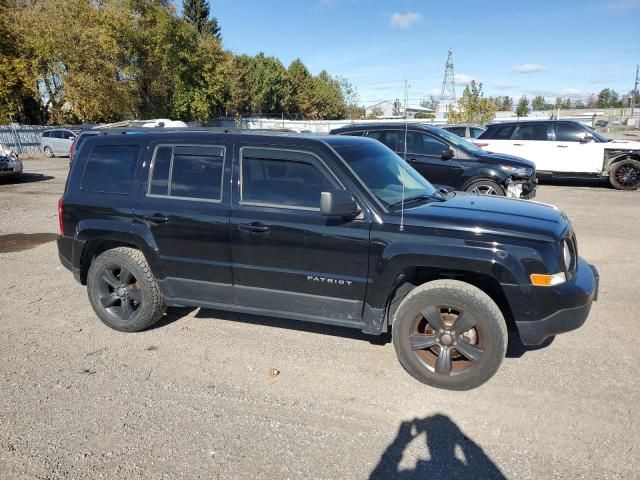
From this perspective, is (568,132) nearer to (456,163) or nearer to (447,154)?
(456,163)

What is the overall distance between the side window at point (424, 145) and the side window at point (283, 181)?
634 centimetres

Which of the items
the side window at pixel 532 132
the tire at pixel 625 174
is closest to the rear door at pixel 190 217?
the side window at pixel 532 132

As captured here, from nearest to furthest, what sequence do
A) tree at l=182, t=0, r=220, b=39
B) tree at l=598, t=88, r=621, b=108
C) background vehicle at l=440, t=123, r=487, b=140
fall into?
background vehicle at l=440, t=123, r=487, b=140 → tree at l=182, t=0, r=220, b=39 → tree at l=598, t=88, r=621, b=108

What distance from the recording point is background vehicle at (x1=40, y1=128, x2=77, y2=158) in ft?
82.4

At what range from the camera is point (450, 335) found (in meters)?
3.54

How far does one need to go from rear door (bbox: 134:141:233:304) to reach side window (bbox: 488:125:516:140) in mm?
11458

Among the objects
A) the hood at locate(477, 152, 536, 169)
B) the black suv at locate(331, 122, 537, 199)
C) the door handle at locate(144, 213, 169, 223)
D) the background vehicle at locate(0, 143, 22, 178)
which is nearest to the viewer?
the door handle at locate(144, 213, 169, 223)

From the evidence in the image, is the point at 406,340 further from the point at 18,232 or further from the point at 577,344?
the point at 18,232

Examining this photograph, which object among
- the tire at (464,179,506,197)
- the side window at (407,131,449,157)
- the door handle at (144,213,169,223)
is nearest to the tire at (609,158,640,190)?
the tire at (464,179,506,197)

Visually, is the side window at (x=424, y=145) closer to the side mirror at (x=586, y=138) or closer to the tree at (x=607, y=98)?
the side mirror at (x=586, y=138)

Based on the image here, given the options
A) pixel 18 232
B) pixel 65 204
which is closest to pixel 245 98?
pixel 18 232

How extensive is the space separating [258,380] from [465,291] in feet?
5.54

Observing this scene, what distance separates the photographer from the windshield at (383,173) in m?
3.92

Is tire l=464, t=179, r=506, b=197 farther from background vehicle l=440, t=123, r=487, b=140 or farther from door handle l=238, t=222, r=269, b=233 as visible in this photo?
background vehicle l=440, t=123, r=487, b=140
